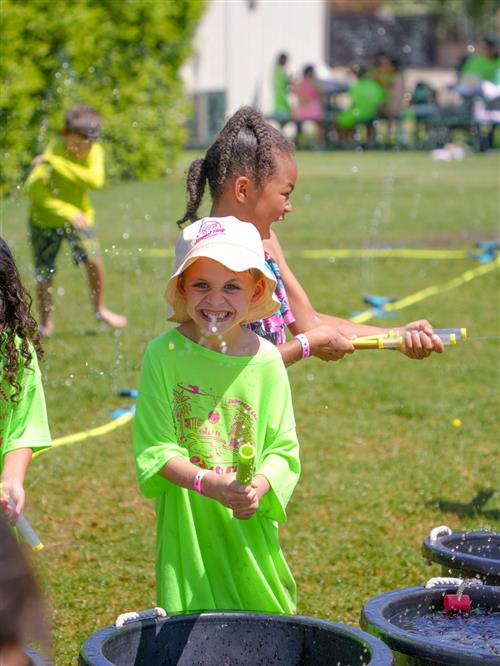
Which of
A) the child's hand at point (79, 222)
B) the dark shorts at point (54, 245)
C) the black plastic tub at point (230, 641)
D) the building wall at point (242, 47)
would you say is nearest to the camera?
the black plastic tub at point (230, 641)

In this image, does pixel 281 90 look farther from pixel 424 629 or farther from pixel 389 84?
pixel 424 629

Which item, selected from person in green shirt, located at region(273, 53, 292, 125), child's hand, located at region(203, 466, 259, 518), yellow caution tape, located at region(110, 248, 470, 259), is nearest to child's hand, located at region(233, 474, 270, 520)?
child's hand, located at region(203, 466, 259, 518)

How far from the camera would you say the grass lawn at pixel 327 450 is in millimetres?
4207

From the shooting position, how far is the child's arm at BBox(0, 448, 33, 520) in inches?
107

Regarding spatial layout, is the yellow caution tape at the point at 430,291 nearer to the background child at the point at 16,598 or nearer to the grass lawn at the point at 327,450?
the grass lawn at the point at 327,450

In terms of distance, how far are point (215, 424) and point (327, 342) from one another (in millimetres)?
556

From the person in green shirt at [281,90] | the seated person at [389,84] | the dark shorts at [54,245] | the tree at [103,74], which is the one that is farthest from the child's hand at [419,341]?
the person in green shirt at [281,90]

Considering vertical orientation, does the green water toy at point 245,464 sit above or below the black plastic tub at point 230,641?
above

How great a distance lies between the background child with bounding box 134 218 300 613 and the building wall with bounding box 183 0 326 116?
23.6m

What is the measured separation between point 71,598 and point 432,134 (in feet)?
75.5

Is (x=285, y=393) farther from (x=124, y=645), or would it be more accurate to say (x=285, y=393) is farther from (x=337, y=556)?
(x=337, y=556)

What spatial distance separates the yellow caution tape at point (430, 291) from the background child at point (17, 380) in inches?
213

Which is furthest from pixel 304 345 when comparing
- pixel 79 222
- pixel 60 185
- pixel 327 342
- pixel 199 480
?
pixel 60 185

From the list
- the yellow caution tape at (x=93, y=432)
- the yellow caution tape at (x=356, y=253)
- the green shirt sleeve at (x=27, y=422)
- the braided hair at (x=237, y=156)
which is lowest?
the yellow caution tape at (x=356, y=253)
